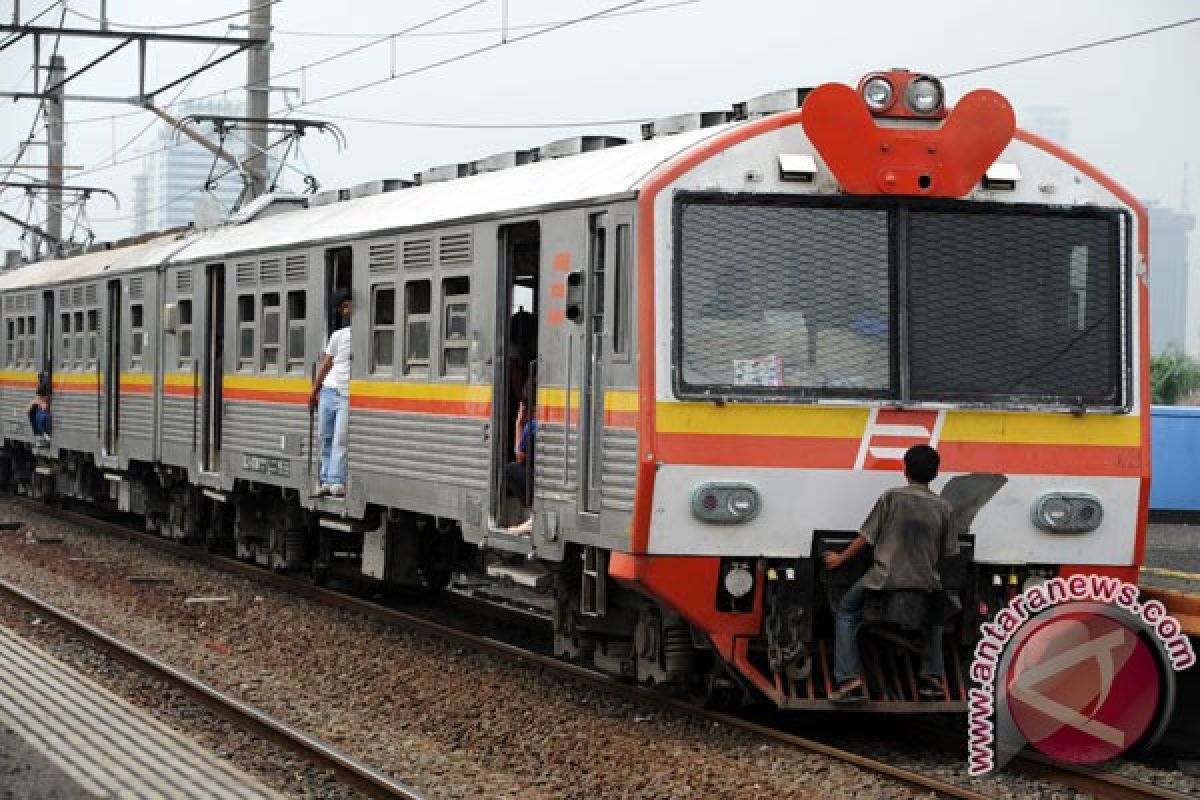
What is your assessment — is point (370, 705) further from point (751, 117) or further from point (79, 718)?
point (751, 117)

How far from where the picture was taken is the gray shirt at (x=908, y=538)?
970 cm

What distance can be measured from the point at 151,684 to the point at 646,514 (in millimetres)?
3823

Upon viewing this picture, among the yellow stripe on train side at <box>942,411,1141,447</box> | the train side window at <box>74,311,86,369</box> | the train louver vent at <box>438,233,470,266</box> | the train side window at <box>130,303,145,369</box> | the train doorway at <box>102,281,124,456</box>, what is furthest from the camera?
the train side window at <box>74,311,86,369</box>

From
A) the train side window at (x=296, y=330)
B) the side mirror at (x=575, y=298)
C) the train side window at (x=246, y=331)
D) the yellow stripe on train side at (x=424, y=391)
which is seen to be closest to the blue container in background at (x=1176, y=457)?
the train side window at (x=246, y=331)

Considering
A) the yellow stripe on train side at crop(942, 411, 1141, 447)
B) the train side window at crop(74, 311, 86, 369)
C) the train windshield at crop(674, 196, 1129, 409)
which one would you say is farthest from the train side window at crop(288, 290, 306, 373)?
the train side window at crop(74, 311, 86, 369)

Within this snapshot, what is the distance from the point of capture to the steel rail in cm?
891

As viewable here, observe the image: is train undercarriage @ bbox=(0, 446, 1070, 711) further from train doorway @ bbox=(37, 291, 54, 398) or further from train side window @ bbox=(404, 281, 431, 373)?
train doorway @ bbox=(37, 291, 54, 398)

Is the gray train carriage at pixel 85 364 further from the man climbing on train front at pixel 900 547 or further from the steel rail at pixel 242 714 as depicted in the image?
the man climbing on train front at pixel 900 547

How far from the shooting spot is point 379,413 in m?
13.9

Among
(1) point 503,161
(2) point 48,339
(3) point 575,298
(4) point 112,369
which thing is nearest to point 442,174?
(1) point 503,161

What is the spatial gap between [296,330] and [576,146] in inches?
158

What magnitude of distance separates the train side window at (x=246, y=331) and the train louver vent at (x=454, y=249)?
456 cm

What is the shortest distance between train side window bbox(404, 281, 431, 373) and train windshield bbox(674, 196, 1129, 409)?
3554 mm

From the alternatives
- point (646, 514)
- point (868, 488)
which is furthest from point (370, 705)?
point (868, 488)
